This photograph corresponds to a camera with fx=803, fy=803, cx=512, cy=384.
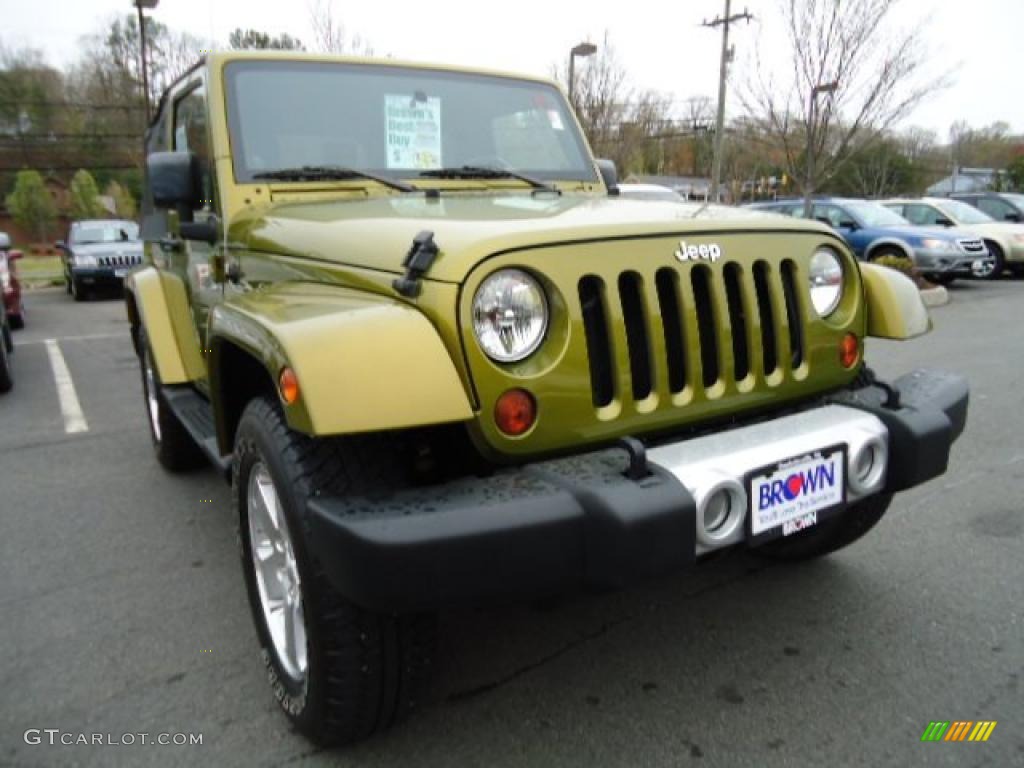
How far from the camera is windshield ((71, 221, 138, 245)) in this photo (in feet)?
49.1

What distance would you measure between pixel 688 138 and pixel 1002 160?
34501 mm

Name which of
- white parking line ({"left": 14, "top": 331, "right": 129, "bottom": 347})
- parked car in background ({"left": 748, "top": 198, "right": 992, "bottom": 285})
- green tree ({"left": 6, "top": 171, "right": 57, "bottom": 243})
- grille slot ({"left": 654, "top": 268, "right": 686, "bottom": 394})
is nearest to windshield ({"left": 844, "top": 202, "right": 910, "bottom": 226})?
parked car in background ({"left": 748, "top": 198, "right": 992, "bottom": 285})

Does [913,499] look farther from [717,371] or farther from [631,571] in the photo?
[631,571]

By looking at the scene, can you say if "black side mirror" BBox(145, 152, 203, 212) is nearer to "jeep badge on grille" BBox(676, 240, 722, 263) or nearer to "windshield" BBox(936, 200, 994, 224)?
"jeep badge on grille" BBox(676, 240, 722, 263)

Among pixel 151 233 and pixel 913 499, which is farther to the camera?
pixel 151 233

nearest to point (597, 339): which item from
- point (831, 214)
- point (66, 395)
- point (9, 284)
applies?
point (66, 395)

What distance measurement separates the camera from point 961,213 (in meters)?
15.8

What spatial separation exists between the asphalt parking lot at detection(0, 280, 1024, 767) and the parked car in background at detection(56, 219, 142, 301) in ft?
37.4

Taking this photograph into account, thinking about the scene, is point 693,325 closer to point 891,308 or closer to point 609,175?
point 891,308

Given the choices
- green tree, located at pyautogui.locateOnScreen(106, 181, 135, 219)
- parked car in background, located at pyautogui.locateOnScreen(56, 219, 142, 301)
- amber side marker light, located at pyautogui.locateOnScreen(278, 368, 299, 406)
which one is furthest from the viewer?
green tree, located at pyautogui.locateOnScreen(106, 181, 135, 219)

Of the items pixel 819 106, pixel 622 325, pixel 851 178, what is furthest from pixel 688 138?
pixel 622 325

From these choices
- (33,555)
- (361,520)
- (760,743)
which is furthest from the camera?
(33,555)

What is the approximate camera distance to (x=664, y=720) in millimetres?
2229

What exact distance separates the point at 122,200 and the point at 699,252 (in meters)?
34.3
